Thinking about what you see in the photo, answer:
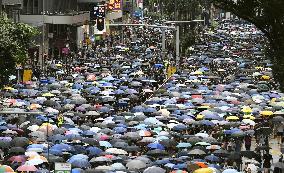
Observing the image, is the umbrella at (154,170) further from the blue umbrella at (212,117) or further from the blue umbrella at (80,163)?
the blue umbrella at (212,117)

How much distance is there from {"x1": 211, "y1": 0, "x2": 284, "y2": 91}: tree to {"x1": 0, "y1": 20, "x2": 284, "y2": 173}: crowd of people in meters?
3.63

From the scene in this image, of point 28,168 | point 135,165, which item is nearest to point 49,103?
point 28,168

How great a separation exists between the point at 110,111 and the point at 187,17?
2239 inches

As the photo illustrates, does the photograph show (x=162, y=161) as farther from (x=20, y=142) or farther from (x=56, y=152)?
(x=20, y=142)

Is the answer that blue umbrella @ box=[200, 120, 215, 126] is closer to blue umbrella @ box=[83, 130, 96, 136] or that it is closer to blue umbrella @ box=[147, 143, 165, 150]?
blue umbrella @ box=[147, 143, 165, 150]

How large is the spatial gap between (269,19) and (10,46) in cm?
1283

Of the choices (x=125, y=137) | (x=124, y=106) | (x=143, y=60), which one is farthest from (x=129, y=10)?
(x=125, y=137)

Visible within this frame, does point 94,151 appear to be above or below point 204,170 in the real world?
below

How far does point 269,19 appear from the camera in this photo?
31.9m

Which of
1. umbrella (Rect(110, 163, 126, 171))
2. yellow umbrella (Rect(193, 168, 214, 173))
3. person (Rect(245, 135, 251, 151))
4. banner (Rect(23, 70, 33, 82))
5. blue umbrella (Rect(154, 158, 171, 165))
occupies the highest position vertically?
yellow umbrella (Rect(193, 168, 214, 173))

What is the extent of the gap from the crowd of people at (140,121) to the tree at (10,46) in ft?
5.81

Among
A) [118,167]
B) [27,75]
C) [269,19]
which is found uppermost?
[269,19]

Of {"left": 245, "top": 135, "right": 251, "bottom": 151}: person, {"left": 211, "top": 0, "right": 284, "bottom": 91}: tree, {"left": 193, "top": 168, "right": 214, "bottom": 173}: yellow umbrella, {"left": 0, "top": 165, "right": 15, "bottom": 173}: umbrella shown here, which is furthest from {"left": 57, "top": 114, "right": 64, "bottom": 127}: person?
{"left": 193, "top": 168, "right": 214, "bottom": 173}: yellow umbrella

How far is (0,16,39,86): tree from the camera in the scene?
121 ft
